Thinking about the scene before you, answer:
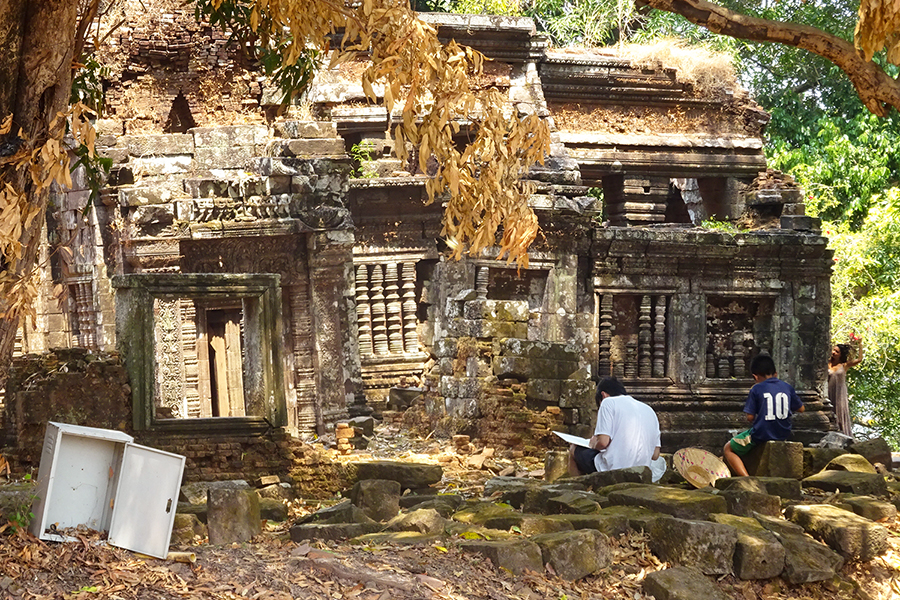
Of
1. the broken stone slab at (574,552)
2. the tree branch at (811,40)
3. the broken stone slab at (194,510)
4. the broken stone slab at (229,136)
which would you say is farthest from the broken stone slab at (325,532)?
the broken stone slab at (229,136)

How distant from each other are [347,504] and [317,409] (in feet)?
21.2

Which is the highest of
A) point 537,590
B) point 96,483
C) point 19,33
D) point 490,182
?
point 19,33

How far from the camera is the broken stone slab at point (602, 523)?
20.7 ft

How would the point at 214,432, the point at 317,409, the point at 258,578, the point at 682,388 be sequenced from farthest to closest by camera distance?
the point at 682,388
the point at 317,409
the point at 214,432
the point at 258,578

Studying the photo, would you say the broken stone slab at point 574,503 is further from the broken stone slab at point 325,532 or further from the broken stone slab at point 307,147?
the broken stone slab at point 307,147

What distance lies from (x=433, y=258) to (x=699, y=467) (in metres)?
7.62

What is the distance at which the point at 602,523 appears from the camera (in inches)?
248

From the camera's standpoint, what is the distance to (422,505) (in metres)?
7.09

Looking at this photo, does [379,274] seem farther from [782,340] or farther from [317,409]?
[782,340]

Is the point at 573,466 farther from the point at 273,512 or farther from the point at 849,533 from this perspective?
the point at 273,512

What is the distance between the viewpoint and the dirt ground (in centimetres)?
466

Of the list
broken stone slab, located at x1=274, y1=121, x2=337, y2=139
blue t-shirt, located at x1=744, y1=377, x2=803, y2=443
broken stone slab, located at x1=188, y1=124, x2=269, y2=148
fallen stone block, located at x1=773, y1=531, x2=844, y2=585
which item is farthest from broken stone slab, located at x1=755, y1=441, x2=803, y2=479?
broken stone slab, located at x1=188, y1=124, x2=269, y2=148

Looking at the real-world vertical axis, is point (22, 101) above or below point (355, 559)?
above

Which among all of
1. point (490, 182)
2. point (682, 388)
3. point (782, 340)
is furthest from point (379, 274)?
point (490, 182)
